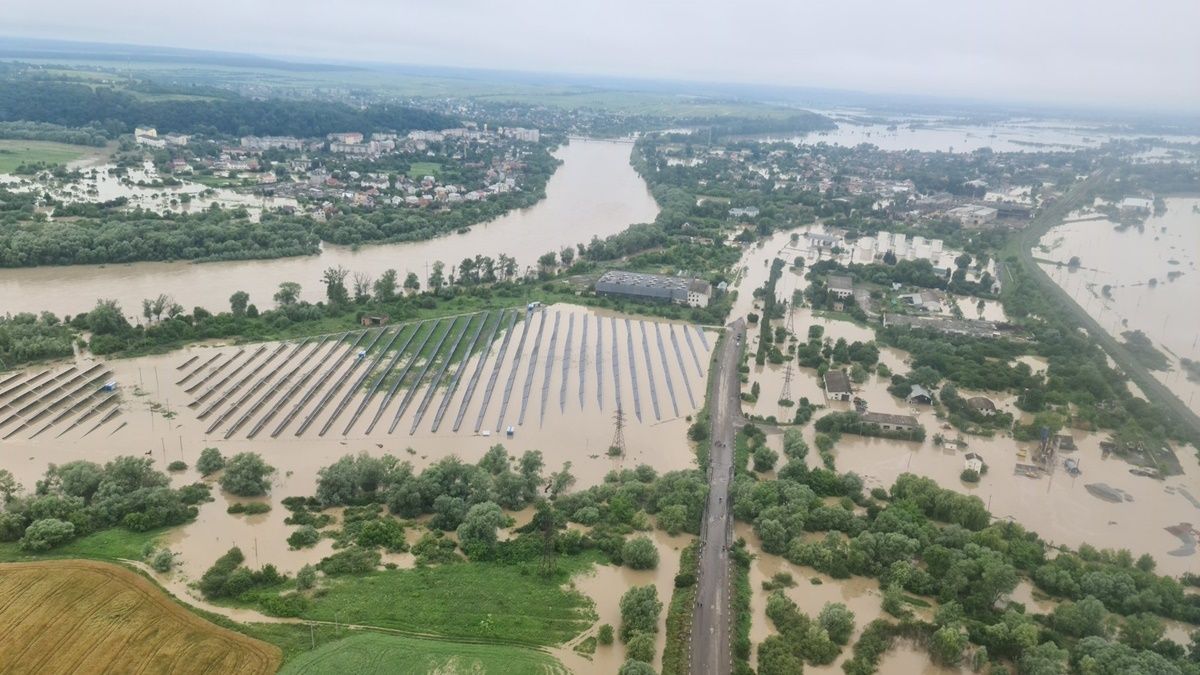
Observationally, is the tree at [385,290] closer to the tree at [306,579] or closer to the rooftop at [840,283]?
the tree at [306,579]

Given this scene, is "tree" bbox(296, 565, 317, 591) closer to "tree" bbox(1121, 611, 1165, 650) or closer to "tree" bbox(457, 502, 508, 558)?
"tree" bbox(457, 502, 508, 558)

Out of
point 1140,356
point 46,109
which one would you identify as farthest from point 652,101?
point 1140,356

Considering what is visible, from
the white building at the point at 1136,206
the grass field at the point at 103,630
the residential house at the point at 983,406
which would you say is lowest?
the grass field at the point at 103,630

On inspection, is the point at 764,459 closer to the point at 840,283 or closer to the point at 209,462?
the point at 209,462

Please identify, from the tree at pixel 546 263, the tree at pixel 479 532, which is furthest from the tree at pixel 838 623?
the tree at pixel 546 263

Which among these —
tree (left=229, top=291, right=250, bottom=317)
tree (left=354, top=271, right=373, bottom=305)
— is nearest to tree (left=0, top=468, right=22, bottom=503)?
tree (left=229, top=291, right=250, bottom=317)
